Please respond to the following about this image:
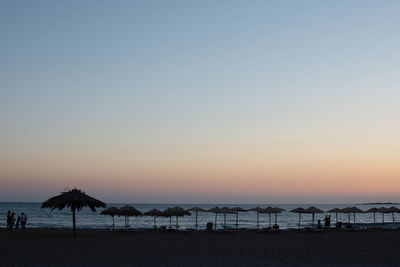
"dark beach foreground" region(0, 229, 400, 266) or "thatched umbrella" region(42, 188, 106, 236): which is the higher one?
"thatched umbrella" region(42, 188, 106, 236)

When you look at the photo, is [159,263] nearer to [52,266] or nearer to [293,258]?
[52,266]

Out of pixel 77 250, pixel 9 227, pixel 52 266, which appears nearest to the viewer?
pixel 52 266

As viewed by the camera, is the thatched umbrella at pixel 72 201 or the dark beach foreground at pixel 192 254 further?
the thatched umbrella at pixel 72 201

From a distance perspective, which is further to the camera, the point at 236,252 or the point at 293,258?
the point at 236,252

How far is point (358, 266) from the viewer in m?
14.4

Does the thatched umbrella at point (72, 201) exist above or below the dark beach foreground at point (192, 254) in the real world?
above

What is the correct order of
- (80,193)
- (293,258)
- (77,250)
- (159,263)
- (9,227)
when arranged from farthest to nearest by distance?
1. (9,227)
2. (80,193)
3. (77,250)
4. (293,258)
5. (159,263)

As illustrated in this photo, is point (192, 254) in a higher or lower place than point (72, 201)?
lower

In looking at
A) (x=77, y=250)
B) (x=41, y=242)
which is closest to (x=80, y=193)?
(x=41, y=242)

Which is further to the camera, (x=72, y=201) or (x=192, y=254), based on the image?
(x=72, y=201)

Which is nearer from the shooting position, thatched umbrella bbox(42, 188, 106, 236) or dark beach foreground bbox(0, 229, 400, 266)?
dark beach foreground bbox(0, 229, 400, 266)

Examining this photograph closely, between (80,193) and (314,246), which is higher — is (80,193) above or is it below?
above

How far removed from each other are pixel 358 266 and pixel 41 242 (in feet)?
46.6

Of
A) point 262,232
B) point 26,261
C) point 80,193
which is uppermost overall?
point 80,193
